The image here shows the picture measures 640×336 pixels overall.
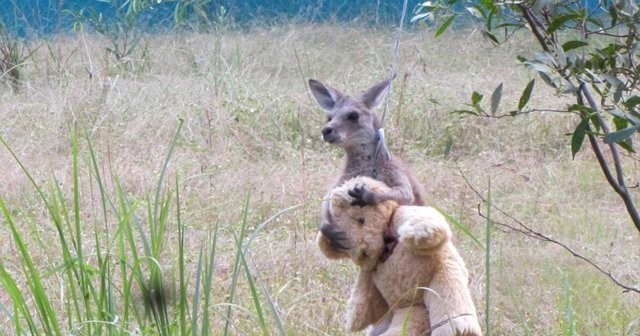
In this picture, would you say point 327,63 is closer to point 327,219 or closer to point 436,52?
point 436,52

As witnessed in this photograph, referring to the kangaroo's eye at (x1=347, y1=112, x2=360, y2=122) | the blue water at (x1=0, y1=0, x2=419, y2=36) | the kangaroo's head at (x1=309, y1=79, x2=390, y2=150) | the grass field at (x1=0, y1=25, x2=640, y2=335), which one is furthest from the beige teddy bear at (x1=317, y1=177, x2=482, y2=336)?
the blue water at (x1=0, y1=0, x2=419, y2=36)

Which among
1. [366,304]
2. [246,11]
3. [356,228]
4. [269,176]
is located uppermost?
[356,228]

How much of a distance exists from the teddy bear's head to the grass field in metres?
0.24

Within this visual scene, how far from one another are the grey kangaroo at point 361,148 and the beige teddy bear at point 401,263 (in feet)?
0.08

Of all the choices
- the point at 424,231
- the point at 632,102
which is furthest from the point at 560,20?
the point at 424,231

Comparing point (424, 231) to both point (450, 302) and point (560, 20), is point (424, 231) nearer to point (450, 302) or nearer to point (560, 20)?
point (450, 302)

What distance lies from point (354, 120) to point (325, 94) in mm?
345

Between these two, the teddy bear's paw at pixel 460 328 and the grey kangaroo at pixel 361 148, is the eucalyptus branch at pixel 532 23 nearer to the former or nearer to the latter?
the grey kangaroo at pixel 361 148

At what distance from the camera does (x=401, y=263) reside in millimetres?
2510

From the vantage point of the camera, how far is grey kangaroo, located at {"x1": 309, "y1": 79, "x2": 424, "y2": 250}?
2.56 meters

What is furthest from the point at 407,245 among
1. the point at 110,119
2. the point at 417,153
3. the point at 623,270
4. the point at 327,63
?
the point at 327,63

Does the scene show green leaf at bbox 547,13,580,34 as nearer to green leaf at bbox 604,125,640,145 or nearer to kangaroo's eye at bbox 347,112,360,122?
green leaf at bbox 604,125,640,145

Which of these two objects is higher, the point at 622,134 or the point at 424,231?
the point at 622,134

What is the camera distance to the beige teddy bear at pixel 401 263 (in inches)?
95.0
